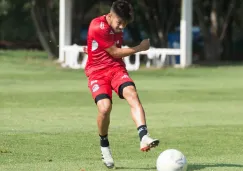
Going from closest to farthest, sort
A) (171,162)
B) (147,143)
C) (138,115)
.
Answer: (171,162) → (147,143) → (138,115)

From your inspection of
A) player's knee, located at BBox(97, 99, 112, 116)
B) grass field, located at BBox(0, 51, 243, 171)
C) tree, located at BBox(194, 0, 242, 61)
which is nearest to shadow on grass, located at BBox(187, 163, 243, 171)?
grass field, located at BBox(0, 51, 243, 171)

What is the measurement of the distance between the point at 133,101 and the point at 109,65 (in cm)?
65

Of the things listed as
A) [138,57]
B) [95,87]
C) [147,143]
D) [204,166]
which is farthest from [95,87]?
[138,57]

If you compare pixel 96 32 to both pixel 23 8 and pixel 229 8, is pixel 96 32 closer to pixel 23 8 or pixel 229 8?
pixel 229 8

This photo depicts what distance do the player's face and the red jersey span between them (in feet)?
0.30

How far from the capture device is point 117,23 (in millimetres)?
9906

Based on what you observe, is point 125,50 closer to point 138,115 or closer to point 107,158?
point 138,115

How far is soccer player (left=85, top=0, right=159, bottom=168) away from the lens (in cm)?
986

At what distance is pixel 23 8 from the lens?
5847 cm

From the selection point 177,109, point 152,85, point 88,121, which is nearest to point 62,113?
point 88,121

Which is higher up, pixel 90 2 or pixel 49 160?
pixel 49 160

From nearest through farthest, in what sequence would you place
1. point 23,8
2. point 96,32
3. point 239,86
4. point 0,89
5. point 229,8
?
point 96,32
point 0,89
point 239,86
point 229,8
point 23,8

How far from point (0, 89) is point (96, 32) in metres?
13.1

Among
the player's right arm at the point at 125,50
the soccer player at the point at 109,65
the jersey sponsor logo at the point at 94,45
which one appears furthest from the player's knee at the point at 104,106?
the jersey sponsor logo at the point at 94,45
